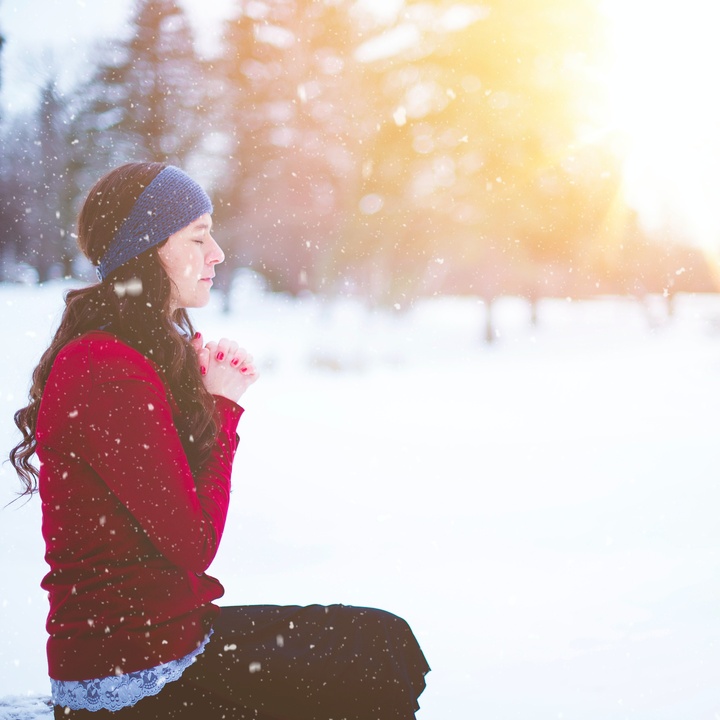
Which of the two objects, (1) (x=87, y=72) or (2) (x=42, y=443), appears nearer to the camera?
(2) (x=42, y=443)

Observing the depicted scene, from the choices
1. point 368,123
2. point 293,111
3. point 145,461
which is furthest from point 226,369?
point 293,111

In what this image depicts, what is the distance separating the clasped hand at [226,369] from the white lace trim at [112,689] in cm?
57

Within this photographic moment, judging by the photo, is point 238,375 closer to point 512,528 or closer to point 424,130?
point 512,528

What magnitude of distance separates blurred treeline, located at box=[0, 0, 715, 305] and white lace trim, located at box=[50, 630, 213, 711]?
11474 mm

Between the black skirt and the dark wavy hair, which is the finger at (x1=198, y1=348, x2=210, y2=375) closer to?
the dark wavy hair

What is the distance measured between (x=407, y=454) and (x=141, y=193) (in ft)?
21.5

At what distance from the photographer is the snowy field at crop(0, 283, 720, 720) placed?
3297mm

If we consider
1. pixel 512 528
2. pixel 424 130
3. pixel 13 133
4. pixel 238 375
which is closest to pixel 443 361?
pixel 424 130

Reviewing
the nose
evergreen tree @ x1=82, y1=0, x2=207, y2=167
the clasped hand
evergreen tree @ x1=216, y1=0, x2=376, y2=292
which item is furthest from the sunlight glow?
the clasped hand

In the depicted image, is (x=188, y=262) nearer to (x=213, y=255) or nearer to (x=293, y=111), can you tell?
(x=213, y=255)

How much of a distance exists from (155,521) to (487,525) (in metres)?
4.51

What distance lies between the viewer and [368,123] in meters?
13.0

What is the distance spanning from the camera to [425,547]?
5.15 metres

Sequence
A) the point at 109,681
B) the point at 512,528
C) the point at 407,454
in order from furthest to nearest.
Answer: the point at 407,454
the point at 512,528
the point at 109,681
